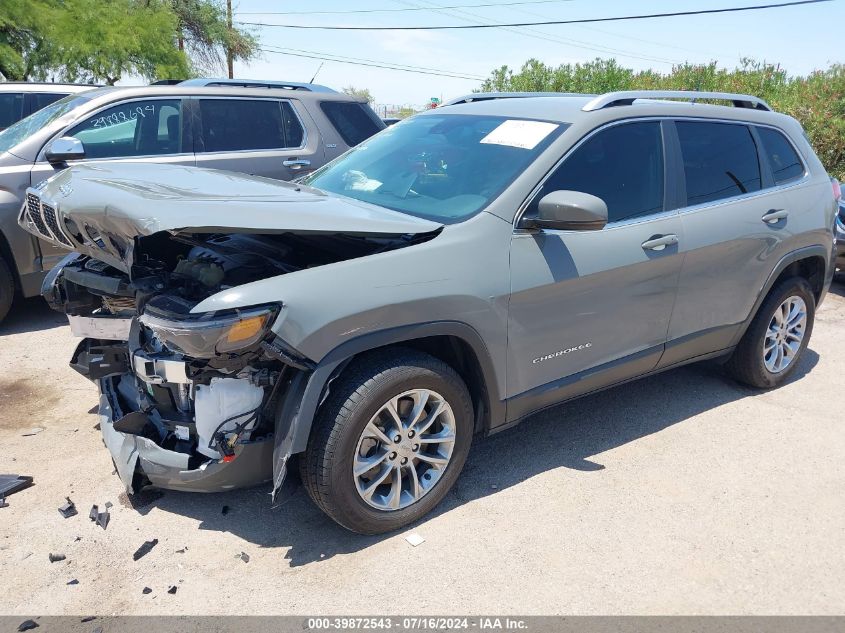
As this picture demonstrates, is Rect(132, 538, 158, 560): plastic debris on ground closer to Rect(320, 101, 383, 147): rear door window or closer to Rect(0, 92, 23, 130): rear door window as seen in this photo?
Rect(320, 101, 383, 147): rear door window

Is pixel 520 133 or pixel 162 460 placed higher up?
pixel 520 133

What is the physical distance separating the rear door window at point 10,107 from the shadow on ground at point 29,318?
2440 mm

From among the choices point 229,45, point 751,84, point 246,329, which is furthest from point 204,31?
point 246,329

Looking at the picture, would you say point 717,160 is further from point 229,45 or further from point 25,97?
point 229,45

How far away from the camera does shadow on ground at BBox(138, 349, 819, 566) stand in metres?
3.04

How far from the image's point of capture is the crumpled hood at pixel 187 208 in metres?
2.49

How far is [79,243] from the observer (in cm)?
315

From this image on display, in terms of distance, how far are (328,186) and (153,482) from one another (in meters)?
1.89

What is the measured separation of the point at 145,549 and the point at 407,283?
63.6 inches

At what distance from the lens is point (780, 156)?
448 cm

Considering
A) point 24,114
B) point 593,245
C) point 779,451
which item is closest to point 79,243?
point 593,245

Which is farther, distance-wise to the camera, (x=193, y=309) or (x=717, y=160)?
(x=717, y=160)

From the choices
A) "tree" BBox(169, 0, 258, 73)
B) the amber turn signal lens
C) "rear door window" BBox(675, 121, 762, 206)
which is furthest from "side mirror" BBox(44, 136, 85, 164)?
"tree" BBox(169, 0, 258, 73)

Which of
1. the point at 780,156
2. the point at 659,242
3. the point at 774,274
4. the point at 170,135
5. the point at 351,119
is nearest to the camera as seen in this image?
the point at 659,242
